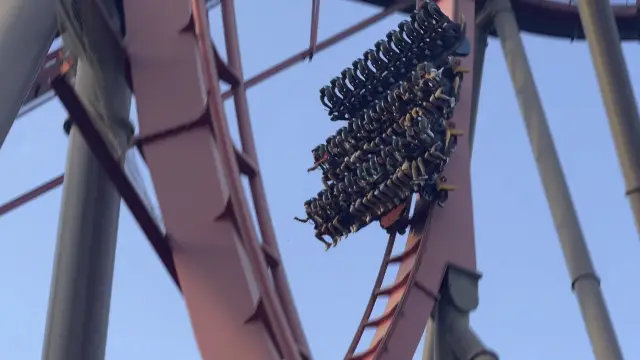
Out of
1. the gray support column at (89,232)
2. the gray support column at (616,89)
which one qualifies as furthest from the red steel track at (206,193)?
the gray support column at (616,89)

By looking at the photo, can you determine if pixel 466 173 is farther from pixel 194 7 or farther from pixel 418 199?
pixel 194 7

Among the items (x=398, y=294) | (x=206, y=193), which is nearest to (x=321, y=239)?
(x=398, y=294)

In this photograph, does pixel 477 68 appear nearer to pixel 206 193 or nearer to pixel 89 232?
pixel 206 193

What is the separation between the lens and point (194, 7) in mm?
7629

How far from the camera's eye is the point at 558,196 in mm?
10008

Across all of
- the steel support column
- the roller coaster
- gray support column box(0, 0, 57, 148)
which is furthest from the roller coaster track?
gray support column box(0, 0, 57, 148)

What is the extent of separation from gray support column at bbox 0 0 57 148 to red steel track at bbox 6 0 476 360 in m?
0.80

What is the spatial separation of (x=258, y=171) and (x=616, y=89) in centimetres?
340

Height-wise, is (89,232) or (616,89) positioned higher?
(89,232)

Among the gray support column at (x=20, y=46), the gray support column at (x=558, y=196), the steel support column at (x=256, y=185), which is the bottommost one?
the gray support column at (x=558, y=196)

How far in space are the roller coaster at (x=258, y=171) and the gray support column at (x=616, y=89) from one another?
3.67 feet

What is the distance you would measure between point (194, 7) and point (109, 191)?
1.36 metres

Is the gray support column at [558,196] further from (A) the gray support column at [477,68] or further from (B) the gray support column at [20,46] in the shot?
(B) the gray support column at [20,46]

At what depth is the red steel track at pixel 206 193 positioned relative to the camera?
6.67m
